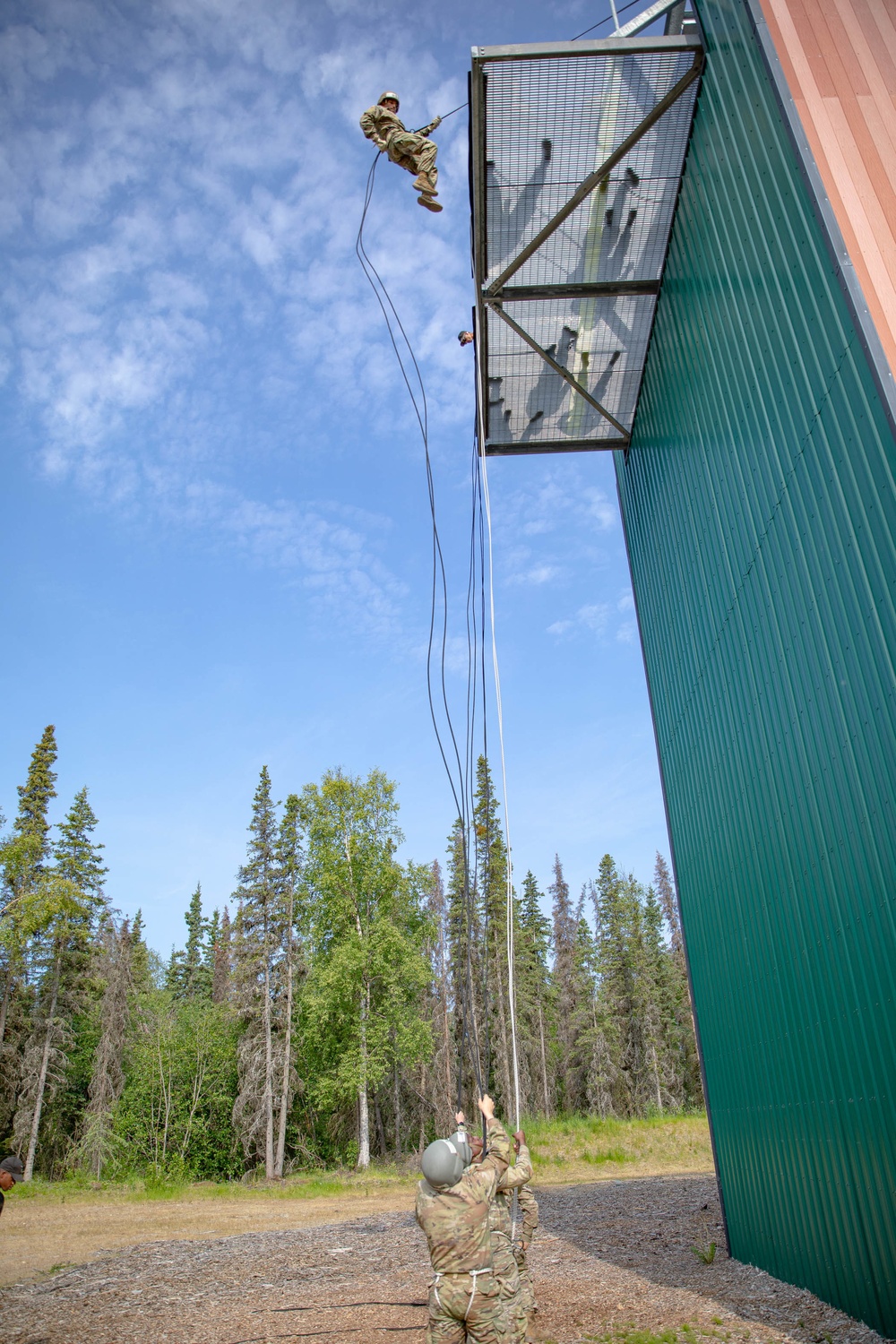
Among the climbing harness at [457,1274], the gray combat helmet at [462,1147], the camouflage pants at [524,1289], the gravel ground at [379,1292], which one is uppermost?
the gray combat helmet at [462,1147]

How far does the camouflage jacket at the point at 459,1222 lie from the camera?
491 centimetres

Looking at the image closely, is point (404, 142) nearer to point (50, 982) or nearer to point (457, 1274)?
point (457, 1274)

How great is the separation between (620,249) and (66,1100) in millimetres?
39747

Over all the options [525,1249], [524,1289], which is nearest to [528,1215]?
[525,1249]

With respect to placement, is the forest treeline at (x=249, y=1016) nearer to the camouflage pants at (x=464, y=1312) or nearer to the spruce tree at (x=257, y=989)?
the spruce tree at (x=257, y=989)

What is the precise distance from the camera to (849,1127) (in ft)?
21.2

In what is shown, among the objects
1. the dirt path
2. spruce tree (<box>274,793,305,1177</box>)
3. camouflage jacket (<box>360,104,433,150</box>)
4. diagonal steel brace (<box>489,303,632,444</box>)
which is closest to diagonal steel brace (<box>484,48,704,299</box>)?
diagonal steel brace (<box>489,303,632,444</box>)

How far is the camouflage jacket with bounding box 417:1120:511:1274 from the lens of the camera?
4.91 meters

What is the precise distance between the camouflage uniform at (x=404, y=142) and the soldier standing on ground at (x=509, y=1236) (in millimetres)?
9409

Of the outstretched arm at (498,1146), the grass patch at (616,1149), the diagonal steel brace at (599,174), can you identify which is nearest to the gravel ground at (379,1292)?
the outstretched arm at (498,1146)

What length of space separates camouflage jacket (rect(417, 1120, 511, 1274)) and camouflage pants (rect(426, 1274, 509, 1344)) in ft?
0.22

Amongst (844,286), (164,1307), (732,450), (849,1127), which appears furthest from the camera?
(164,1307)

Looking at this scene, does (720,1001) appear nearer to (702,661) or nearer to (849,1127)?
(849,1127)

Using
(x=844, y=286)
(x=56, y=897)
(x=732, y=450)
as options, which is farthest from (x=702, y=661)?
(x=56, y=897)
